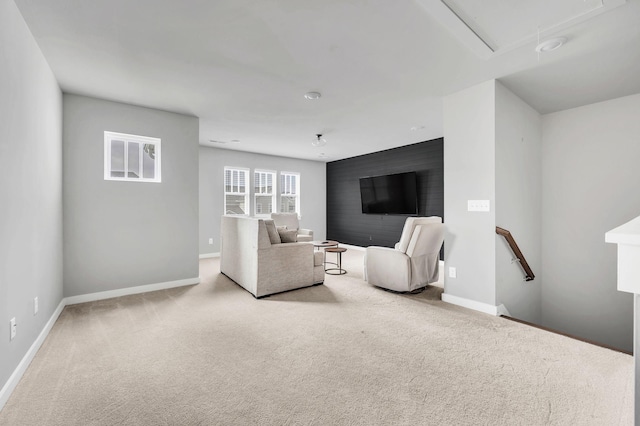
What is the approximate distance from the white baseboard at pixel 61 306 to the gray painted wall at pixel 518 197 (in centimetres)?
404

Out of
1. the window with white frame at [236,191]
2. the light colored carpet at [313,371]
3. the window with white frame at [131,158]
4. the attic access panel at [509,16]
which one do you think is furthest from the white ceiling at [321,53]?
the window with white frame at [236,191]

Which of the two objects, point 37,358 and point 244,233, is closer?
point 37,358

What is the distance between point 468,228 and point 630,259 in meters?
2.78

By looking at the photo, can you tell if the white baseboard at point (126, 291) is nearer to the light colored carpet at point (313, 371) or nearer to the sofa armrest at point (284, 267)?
the light colored carpet at point (313, 371)

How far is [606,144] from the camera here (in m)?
3.48

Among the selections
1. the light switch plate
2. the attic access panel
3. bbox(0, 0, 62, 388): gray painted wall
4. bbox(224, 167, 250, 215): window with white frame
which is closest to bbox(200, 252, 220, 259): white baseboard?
bbox(224, 167, 250, 215): window with white frame

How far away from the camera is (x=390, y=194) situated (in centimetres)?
665

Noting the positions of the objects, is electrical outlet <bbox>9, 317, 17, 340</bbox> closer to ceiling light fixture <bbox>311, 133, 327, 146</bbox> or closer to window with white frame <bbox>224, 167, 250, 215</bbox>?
ceiling light fixture <bbox>311, 133, 327, 146</bbox>

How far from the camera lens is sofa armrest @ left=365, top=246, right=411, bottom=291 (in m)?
3.70

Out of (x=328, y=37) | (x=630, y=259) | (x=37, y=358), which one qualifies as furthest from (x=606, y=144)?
(x=37, y=358)

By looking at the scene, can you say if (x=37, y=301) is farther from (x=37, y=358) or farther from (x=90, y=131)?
(x=90, y=131)

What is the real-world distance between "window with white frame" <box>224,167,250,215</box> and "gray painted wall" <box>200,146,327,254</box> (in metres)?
0.14


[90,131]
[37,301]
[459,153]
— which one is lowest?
[37,301]

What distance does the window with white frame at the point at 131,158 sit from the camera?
3722mm
